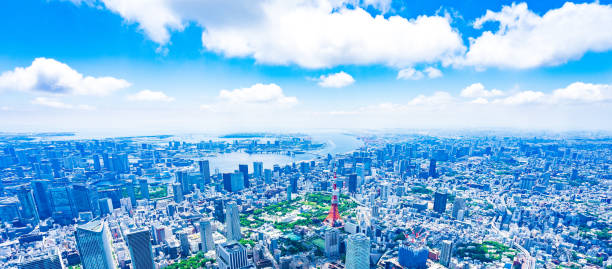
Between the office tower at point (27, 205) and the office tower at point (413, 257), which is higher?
the office tower at point (27, 205)

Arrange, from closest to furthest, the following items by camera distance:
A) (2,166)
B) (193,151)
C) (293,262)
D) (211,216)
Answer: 1. (293,262)
2. (211,216)
3. (2,166)
4. (193,151)

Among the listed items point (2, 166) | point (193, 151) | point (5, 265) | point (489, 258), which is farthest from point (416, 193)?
point (2, 166)

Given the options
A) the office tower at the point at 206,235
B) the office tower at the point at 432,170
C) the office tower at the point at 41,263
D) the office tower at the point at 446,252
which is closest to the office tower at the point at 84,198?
the office tower at the point at 41,263

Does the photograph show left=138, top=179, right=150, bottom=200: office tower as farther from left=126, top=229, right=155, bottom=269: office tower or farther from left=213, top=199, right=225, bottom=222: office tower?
left=126, top=229, right=155, bottom=269: office tower

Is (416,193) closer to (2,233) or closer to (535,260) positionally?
(535,260)


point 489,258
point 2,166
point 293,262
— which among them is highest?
point 2,166

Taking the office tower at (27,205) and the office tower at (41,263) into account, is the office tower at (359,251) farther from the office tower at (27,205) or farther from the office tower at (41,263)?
the office tower at (27,205)
